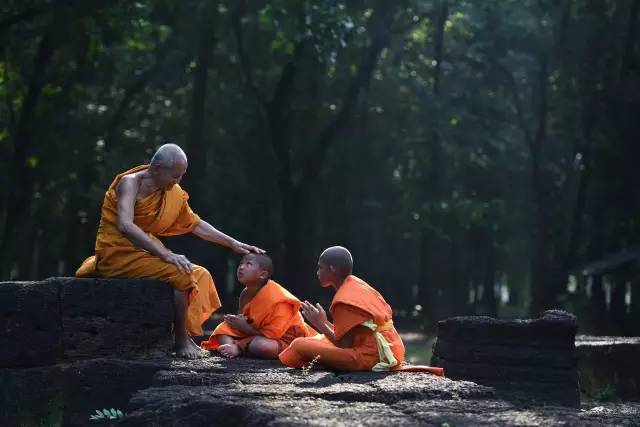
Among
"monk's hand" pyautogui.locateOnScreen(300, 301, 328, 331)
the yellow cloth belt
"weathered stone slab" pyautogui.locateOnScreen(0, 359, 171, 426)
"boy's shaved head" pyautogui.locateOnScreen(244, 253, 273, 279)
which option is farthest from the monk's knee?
"boy's shaved head" pyautogui.locateOnScreen(244, 253, 273, 279)

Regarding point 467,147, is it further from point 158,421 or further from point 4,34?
point 158,421

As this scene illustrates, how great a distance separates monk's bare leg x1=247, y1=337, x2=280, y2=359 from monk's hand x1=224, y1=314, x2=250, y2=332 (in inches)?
7.9

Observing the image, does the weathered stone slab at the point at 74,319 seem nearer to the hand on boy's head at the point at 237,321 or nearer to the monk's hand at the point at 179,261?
the monk's hand at the point at 179,261

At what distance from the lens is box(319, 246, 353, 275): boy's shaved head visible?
8328 mm

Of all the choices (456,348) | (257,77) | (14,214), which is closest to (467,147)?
(257,77)

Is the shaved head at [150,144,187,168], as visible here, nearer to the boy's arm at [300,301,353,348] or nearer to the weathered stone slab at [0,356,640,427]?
the weathered stone slab at [0,356,640,427]

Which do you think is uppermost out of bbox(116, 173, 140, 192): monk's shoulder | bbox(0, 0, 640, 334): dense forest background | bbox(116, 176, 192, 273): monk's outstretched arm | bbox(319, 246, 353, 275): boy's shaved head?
bbox(0, 0, 640, 334): dense forest background

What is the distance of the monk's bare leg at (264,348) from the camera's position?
30.5ft

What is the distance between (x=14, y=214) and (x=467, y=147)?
12368 mm

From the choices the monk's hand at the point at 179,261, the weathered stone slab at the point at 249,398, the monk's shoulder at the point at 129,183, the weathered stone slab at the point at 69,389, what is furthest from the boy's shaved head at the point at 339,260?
the monk's shoulder at the point at 129,183

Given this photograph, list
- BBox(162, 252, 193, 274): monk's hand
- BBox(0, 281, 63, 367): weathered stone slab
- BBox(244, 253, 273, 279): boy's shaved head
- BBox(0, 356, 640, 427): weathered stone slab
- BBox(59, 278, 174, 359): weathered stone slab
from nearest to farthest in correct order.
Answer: BBox(0, 356, 640, 427): weathered stone slab, BBox(0, 281, 63, 367): weathered stone slab, BBox(59, 278, 174, 359): weathered stone slab, BBox(162, 252, 193, 274): monk's hand, BBox(244, 253, 273, 279): boy's shaved head

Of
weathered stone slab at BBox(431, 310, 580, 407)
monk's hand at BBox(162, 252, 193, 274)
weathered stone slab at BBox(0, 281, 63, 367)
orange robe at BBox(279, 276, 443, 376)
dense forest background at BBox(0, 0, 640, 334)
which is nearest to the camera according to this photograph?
orange robe at BBox(279, 276, 443, 376)

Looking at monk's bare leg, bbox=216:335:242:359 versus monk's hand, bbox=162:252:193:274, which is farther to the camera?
monk's bare leg, bbox=216:335:242:359

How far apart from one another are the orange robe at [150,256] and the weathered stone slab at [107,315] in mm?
206
